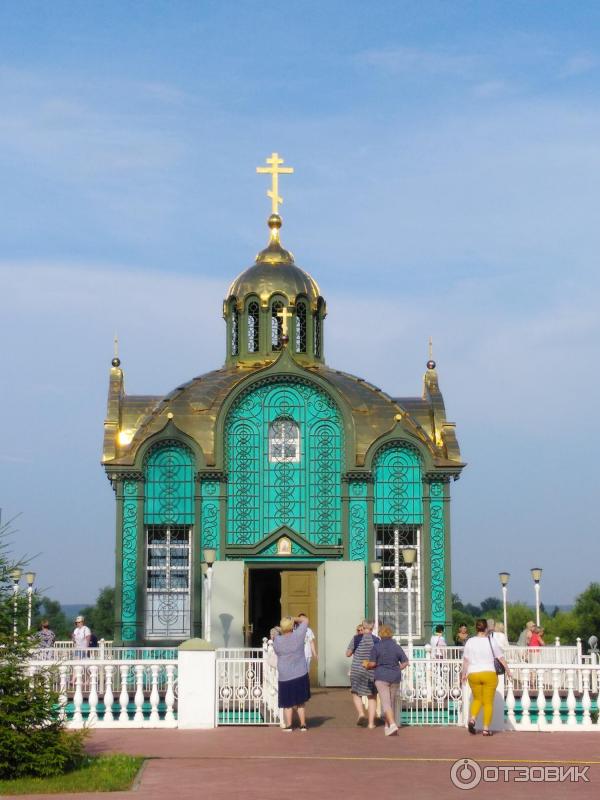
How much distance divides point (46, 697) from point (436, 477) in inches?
563

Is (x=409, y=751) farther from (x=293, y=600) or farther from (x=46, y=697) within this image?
(x=293, y=600)

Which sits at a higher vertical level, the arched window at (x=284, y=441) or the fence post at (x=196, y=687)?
the arched window at (x=284, y=441)

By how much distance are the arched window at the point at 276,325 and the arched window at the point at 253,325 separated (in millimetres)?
325

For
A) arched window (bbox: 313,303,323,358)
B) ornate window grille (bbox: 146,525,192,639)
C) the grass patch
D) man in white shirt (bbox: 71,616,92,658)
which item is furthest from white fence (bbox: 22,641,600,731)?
arched window (bbox: 313,303,323,358)

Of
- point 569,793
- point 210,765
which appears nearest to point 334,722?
point 210,765

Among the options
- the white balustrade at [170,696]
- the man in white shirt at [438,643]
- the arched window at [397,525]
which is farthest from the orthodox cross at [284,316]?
the white balustrade at [170,696]

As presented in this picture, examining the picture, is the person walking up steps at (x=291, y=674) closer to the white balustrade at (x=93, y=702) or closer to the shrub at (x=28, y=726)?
the white balustrade at (x=93, y=702)

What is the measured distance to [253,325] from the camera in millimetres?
29781

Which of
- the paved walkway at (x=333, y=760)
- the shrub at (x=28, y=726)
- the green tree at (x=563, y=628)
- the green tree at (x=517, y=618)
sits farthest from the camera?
the green tree at (x=517, y=618)

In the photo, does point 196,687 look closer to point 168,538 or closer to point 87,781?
point 87,781

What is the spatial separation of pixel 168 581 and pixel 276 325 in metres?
6.47

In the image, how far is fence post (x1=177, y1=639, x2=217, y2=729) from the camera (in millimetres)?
17875

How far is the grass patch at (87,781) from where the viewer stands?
12391 millimetres

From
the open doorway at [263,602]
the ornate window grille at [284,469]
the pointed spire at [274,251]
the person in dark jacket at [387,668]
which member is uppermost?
the pointed spire at [274,251]
